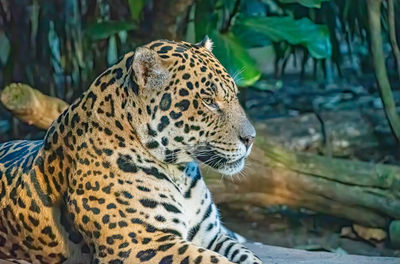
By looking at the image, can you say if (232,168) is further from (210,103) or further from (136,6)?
(136,6)

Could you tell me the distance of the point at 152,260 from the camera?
480 cm

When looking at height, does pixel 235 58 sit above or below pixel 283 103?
above

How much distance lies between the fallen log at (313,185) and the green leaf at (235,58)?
563mm

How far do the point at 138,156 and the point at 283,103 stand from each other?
20.6ft

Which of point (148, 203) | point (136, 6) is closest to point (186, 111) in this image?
point (148, 203)

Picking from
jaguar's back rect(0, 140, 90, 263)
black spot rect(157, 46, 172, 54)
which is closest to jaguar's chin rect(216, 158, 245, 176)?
black spot rect(157, 46, 172, 54)

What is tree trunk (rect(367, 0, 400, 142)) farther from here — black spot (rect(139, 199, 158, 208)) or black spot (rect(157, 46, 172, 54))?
black spot (rect(139, 199, 158, 208))

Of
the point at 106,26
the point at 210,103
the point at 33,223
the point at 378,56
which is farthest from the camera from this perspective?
the point at 378,56

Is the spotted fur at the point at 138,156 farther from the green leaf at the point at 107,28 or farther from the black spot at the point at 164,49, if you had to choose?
the green leaf at the point at 107,28

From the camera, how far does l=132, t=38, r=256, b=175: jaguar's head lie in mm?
4961

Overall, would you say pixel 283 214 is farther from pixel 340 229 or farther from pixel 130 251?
pixel 130 251

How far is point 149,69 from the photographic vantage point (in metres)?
4.93

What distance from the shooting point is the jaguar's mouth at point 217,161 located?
5074 millimetres

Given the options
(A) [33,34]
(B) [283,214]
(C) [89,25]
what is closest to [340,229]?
(B) [283,214]
